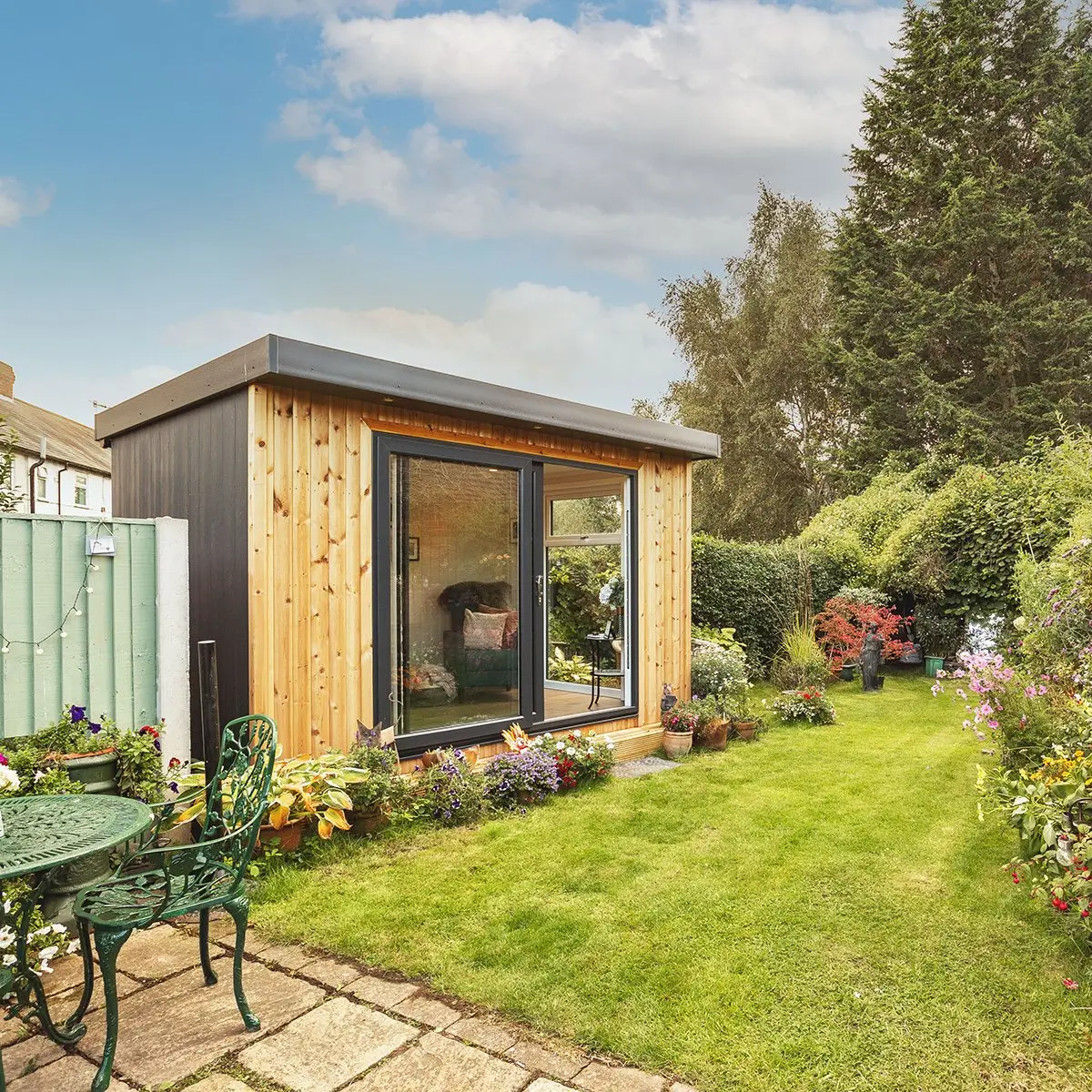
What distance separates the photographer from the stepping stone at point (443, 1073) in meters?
1.99

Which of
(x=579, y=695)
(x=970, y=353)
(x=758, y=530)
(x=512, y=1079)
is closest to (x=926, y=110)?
(x=970, y=353)

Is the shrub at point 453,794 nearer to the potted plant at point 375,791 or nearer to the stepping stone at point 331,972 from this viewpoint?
the potted plant at point 375,791

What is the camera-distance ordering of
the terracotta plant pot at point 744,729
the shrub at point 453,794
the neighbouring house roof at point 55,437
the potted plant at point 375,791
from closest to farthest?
the potted plant at point 375,791 → the shrub at point 453,794 → the terracotta plant pot at point 744,729 → the neighbouring house roof at point 55,437

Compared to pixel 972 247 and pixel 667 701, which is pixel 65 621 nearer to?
pixel 667 701

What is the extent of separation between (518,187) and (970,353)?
37.3ft

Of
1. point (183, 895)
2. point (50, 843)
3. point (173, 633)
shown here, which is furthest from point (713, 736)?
point (50, 843)

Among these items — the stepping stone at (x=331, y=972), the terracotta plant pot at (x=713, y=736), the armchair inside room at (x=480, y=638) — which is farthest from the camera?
the terracotta plant pot at (x=713, y=736)

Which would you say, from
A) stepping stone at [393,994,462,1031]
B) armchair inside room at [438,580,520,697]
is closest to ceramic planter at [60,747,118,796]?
stepping stone at [393,994,462,1031]

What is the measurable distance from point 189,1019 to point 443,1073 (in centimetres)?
88

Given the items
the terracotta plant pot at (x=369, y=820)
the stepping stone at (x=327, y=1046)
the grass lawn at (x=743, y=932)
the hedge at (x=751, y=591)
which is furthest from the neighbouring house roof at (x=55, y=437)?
the stepping stone at (x=327, y=1046)

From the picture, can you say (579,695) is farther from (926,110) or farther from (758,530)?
(926,110)

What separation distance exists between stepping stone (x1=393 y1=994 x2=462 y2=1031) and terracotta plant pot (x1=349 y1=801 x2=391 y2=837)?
1.56m

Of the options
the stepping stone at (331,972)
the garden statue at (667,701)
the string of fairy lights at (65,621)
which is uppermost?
the string of fairy lights at (65,621)

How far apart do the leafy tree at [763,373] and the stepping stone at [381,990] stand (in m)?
17.6
